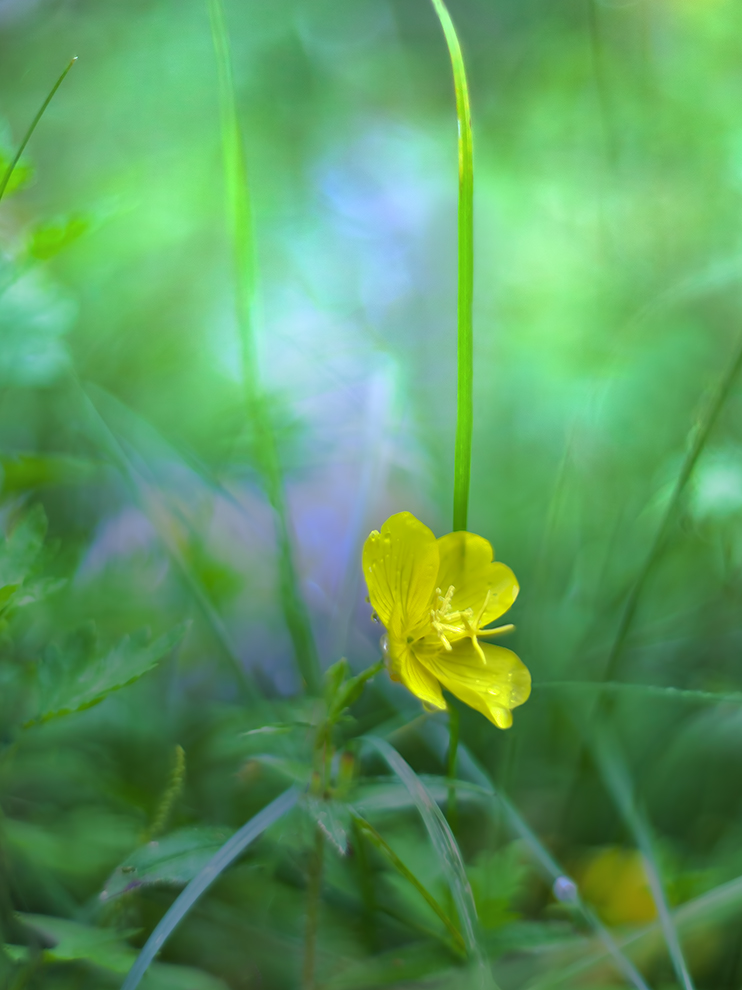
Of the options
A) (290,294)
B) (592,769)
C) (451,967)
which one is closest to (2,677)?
(451,967)

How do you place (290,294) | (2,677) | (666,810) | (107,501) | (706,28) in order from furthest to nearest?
(706,28), (290,294), (107,501), (666,810), (2,677)

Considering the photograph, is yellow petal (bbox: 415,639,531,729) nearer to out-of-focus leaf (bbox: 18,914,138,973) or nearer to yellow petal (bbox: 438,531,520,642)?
yellow petal (bbox: 438,531,520,642)

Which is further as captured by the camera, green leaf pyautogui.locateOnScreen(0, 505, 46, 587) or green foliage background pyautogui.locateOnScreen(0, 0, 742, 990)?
green foliage background pyautogui.locateOnScreen(0, 0, 742, 990)

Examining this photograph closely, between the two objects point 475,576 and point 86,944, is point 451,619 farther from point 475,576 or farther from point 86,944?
point 86,944

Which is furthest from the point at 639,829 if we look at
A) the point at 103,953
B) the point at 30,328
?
the point at 30,328

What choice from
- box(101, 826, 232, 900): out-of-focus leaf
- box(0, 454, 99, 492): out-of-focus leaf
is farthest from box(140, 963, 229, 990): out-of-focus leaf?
box(0, 454, 99, 492): out-of-focus leaf

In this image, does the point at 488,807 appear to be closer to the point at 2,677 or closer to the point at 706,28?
the point at 2,677
